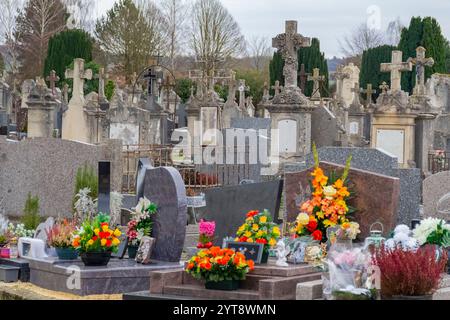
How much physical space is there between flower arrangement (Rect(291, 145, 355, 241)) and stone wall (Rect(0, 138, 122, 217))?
4822mm

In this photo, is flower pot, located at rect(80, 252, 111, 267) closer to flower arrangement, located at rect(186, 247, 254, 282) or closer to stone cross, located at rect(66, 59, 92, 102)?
flower arrangement, located at rect(186, 247, 254, 282)

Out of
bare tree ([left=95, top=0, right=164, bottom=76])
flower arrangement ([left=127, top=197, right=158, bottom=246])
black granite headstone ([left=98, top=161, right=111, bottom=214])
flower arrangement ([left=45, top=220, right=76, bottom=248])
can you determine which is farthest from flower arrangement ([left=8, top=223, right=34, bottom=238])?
bare tree ([left=95, top=0, right=164, bottom=76])

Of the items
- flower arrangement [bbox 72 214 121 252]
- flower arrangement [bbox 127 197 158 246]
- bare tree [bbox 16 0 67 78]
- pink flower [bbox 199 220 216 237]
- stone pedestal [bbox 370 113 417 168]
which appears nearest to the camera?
flower arrangement [bbox 72 214 121 252]

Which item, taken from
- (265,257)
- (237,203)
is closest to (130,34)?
(237,203)

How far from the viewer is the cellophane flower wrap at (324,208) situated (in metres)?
12.1

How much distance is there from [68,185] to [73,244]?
532 cm

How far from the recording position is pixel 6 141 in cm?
1755

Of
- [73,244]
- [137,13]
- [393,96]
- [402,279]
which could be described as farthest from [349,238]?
[137,13]

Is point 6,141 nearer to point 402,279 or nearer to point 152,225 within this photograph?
point 152,225

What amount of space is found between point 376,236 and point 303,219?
112 centimetres

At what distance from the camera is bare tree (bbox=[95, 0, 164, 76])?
54094mm

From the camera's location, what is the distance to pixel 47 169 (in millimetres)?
16734

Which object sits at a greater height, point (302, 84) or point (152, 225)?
point (302, 84)
